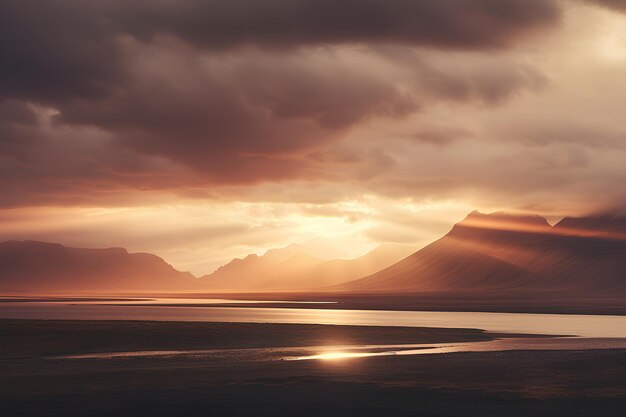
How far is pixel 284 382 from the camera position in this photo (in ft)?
121

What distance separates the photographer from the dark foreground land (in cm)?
3000

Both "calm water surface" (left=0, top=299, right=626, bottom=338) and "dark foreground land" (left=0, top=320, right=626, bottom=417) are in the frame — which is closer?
"dark foreground land" (left=0, top=320, right=626, bottom=417)

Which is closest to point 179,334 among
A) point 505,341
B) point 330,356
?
point 330,356

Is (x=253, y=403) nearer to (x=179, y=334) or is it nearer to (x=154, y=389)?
(x=154, y=389)

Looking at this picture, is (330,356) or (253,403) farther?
(330,356)

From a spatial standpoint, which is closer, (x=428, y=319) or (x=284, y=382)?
(x=284, y=382)

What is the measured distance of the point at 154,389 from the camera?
34750 mm

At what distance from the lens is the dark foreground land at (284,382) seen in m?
30.0

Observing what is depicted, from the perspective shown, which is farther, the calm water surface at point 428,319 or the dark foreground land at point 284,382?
the calm water surface at point 428,319

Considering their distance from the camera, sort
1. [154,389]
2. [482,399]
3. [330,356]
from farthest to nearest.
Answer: [330,356] < [154,389] < [482,399]

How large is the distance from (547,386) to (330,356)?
16737 millimetres

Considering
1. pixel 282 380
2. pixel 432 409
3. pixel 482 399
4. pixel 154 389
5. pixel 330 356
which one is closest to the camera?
pixel 432 409

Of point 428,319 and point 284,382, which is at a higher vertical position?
point 428,319

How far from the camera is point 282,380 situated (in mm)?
37688
